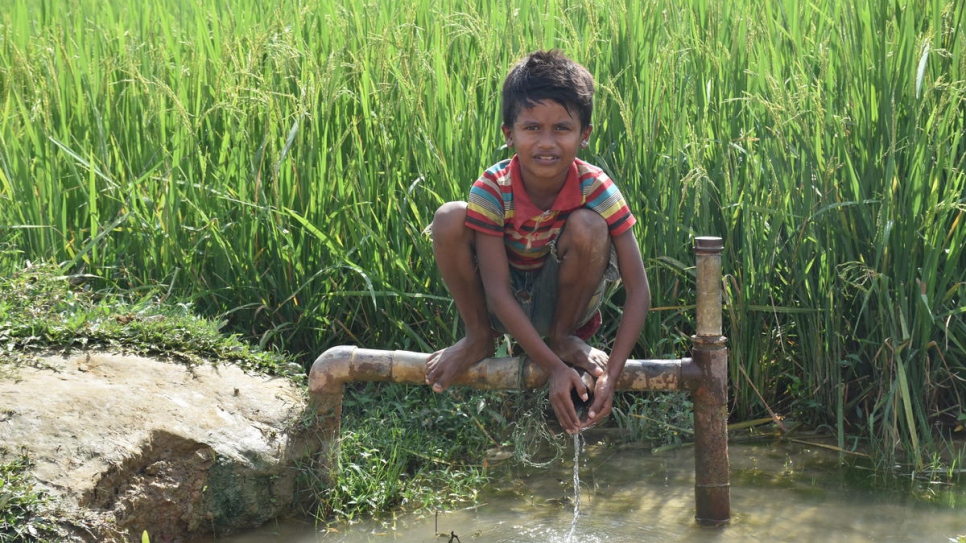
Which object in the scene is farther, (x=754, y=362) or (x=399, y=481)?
(x=754, y=362)

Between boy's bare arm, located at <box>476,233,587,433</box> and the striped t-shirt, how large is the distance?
0.05m

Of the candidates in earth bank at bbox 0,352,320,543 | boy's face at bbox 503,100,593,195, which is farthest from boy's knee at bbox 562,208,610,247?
earth bank at bbox 0,352,320,543

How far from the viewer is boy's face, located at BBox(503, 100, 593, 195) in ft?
8.21

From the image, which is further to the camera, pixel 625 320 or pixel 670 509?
pixel 670 509

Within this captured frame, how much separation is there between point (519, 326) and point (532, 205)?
1.04ft

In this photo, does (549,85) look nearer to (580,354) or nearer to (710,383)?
(580,354)

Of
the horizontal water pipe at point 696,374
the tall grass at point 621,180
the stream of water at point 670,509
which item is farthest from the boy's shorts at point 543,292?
the tall grass at point 621,180

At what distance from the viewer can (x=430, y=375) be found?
254 centimetres

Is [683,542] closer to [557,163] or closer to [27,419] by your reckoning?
[557,163]

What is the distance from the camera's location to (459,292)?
2635 mm

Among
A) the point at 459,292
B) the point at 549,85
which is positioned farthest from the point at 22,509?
the point at 549,85

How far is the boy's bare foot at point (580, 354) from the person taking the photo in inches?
98.3

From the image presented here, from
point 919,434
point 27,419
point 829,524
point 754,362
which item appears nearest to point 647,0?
point 754,362

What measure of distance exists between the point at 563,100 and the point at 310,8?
6.67 ft
